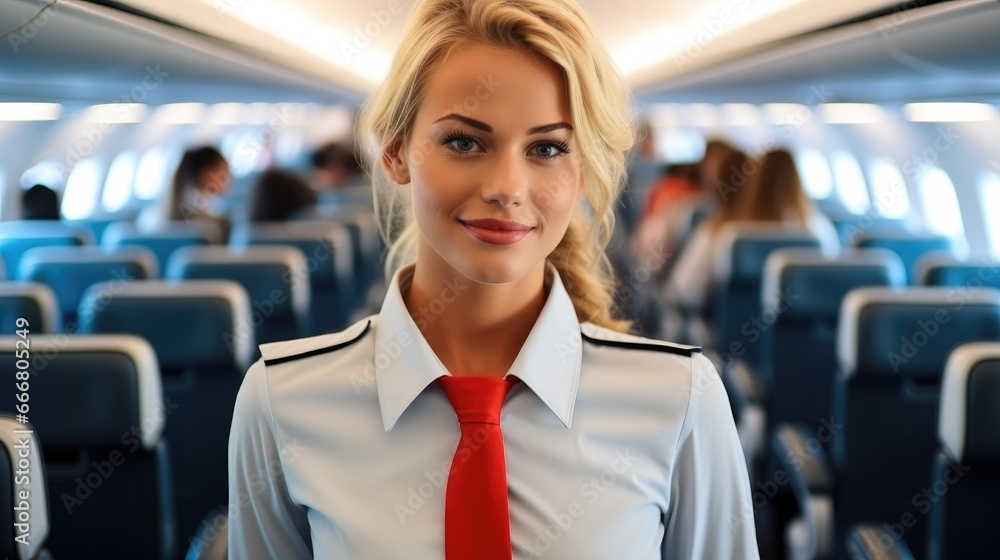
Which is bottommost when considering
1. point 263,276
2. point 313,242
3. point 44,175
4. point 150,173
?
point 263,276

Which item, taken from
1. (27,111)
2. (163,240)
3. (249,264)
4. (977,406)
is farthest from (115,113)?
(977,406)

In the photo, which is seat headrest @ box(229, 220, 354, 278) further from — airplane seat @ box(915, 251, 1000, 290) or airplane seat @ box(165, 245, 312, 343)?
airplane seat @ box(915, 251, 1000, 290)

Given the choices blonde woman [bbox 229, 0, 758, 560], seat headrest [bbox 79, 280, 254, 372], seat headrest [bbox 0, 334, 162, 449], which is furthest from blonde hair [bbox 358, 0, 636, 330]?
seat headrest [bbox 79, 280, 254, 372]

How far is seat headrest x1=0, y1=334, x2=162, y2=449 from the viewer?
2.34 meters

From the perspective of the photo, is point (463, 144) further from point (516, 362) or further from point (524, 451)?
point (524, 451)

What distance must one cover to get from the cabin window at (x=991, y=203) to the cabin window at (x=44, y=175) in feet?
25.3

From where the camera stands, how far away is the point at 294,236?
18.3ft

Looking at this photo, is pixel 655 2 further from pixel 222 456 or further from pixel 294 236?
pixel 222 456

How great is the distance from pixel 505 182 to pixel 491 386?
30 cm

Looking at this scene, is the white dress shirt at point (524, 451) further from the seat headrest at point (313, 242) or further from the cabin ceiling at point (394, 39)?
the seat headrest at point (313, 242)

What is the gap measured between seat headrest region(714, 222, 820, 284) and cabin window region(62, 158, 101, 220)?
9187mm

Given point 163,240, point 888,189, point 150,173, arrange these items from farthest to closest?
point 150,173 < point 888,189 < point 163,240

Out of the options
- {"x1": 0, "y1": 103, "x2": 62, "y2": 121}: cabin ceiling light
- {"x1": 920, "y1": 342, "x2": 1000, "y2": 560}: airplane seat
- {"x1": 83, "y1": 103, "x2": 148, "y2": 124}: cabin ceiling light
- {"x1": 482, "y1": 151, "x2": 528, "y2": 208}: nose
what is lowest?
{"x1": 920, "y1": 342, "x2": 1000, "y2": 560}: airplane seat

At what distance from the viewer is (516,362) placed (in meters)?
1.40
